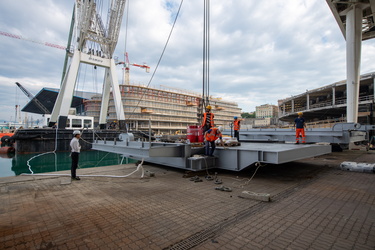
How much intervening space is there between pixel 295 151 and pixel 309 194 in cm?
162

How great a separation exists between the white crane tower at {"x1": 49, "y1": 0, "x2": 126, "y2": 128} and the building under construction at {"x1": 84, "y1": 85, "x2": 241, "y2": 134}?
24.4 meters

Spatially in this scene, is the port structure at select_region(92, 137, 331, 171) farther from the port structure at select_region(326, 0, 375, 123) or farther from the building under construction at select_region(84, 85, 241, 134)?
the building under construction at select_region(84, 85, 241, 134)

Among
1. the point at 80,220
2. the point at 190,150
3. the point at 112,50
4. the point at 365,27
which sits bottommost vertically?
the point at 80,220

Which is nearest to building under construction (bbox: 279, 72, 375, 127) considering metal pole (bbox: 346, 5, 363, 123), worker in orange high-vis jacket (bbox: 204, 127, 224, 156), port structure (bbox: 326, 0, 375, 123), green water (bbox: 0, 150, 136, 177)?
metal pole (bbox: 346, 5, 363, 123)

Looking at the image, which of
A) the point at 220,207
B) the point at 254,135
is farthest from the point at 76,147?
the point at 254,135

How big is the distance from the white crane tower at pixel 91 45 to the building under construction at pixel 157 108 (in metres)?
24.4

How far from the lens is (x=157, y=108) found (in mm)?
61688

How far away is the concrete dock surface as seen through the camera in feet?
8.14

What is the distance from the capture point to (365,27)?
20.3 m

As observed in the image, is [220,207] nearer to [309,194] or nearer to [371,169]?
[309,194]

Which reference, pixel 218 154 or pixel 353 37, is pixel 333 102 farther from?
pixel 218 154

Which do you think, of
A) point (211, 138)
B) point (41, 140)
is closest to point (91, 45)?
point (41, 140)

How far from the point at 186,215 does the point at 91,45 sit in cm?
2380

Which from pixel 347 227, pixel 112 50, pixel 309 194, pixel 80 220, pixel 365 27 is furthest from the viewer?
pixel 112 50
